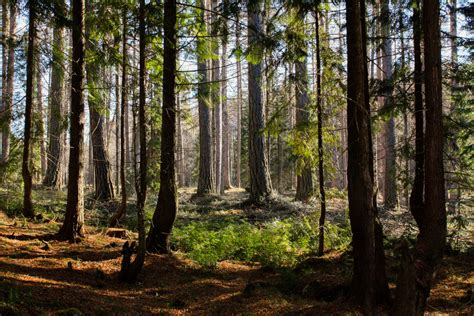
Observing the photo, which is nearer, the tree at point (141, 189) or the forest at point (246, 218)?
the forest at point (246, 218)

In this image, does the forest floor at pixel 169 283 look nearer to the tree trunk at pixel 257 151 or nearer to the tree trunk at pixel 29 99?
the tree trunk at pixel 29 99

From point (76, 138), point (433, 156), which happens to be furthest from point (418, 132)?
point (76, 138)

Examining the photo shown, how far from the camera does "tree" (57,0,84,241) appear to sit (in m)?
8.34

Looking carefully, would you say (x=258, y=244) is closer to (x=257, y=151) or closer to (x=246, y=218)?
(x=246, y=218)

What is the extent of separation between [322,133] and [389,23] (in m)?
2.84

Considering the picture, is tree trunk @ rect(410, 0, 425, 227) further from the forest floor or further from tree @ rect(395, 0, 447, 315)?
tree @ rect(395, 0, 447, 315)

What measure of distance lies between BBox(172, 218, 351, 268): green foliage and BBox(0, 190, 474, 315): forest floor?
33cm

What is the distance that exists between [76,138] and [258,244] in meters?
4.65

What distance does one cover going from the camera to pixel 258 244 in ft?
31.4

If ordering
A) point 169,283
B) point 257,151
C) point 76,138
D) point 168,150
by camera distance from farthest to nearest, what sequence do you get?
point 257,151 < point 76,138 < point 168,150 < point 169,283

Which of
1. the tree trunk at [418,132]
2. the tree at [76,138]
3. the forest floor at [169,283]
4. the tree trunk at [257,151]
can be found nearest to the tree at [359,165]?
the forest floor at [169,283]

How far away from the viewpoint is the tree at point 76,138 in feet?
27.4

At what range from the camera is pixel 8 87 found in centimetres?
2169

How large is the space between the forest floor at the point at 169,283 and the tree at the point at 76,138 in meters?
0.47
